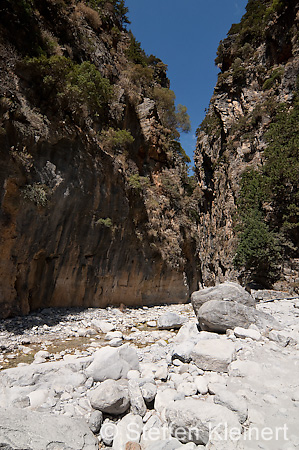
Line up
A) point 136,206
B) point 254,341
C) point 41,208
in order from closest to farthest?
point 254,341
point 41,208
point 136,206

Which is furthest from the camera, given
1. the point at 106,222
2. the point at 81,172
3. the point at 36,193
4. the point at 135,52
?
the point at 135,52

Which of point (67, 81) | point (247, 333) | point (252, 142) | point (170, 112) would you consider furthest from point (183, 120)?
point (247, 333)

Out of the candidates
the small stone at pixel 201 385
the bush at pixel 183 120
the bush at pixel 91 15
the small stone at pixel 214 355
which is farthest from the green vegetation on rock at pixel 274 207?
the small stone at pixel 201 385

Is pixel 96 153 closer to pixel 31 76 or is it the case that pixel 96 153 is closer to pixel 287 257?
pixel 31 76

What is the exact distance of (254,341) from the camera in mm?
5219

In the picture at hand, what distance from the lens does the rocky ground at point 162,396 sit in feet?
9.03

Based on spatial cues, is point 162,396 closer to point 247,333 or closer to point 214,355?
point 214,355

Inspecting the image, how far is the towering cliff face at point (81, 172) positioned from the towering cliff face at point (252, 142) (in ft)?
19.6

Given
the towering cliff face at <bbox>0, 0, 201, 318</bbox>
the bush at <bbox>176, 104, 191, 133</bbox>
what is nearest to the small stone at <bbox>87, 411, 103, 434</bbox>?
the towering cliff face at <bbox>0, 0, 201, 318</bbox>

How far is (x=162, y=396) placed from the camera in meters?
3.63

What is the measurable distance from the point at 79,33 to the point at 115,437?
16.3 meters

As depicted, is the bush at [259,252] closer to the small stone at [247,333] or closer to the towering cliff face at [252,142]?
the towering cliff face at [252,142]

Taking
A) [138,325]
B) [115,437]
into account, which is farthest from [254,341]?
[138,325]

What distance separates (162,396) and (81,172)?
29.3 feet
